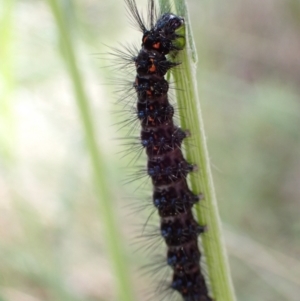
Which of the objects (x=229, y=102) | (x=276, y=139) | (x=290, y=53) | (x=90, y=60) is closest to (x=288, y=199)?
(x=276, y=139)

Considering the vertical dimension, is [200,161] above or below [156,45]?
below

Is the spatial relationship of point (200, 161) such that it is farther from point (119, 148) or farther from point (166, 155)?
point (119, 148)

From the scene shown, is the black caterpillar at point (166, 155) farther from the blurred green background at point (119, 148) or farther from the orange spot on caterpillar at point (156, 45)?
the blurred green background at point (119, 148)

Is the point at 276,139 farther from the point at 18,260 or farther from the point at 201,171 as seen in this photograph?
the point at 201,171

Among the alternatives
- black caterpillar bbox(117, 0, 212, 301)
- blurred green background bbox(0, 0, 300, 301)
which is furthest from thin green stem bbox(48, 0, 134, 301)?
blurred green background bbox(0, 0, 300, 301)

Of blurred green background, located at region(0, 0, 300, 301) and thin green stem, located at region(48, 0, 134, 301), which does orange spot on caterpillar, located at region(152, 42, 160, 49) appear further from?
blurred green background, located at region(0, 0, 300, 301)

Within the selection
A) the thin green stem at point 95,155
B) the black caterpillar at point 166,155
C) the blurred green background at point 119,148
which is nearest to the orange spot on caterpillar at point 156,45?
the black caterpillar at point 166,155

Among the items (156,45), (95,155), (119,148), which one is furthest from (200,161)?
(119,148)
